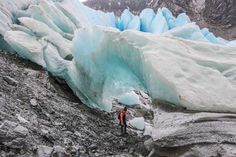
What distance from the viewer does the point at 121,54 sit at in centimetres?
884

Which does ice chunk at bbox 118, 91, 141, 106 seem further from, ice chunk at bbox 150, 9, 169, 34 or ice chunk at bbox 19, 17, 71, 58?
ice chunk at bbox 19, 17, 71, 58

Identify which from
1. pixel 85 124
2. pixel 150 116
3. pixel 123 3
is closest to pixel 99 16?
pixel 150 116

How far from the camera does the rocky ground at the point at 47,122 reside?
20.9 feet

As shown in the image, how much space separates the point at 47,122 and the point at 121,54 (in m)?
2.14

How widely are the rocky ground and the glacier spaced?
407mm

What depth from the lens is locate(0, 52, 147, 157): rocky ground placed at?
6372 mm

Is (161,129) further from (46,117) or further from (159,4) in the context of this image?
(159,4)

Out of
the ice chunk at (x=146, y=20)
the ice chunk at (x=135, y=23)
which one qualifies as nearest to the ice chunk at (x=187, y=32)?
the ice chunk at (x=135, y=23)

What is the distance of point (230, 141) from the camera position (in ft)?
18.9

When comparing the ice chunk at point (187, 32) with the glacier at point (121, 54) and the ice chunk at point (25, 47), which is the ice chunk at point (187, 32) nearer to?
the glacier at point (121, 54)

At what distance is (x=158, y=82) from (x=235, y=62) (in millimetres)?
1696

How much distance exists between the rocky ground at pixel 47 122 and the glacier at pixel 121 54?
41cm

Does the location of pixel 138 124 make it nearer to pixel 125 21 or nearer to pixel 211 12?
pixel 125 21

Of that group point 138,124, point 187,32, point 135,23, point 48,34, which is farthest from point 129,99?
point 48,34
